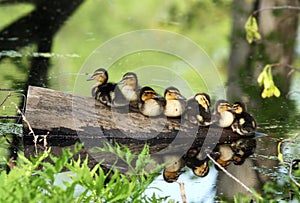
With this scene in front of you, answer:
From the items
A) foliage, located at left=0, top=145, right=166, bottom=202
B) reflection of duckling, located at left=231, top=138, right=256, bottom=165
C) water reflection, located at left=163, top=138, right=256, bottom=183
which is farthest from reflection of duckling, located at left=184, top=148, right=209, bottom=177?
foliage, located at left=0, top=145, right=166, bottom=202

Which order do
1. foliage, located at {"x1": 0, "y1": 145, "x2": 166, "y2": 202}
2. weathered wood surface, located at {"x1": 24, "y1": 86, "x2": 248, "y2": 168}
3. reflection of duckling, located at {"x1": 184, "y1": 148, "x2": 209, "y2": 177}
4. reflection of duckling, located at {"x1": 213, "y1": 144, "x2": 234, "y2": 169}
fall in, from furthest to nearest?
weathered wood surface, located at {"x1": 24, "y1": 86, "x2": 248, "y2": 168}
reflection of duckling, located at {"x1": 213, "y1": 144, "x2": 234, "y2": 169}
reflection of duckling, located at {"x1": 184, "y1": 148, "x2": 209, "y2": 177}
foliage, located at {"x1": 0, "y1": 145, "x2": 166, "y2": 202}

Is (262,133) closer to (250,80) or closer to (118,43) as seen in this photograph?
(250,80)

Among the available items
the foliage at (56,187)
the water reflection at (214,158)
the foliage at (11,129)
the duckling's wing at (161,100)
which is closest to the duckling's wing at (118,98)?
the duckling's wing at (161,100)

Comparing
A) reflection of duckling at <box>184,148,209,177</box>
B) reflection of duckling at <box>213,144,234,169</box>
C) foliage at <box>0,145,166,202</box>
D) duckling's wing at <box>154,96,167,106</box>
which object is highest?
duckling's wing at <box>154,96,167,106</box>

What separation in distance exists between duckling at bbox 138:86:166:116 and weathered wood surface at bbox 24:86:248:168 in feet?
0.17

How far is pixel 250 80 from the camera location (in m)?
8.95

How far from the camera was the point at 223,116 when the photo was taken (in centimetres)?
675

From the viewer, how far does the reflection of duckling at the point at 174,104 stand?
6.63m

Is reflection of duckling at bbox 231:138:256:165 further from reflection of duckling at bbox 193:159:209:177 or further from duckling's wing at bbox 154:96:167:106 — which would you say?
duckling's wing at bbox 154:96:167:106

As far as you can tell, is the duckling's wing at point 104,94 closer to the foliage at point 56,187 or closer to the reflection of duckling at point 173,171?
the reflection of duckling at point 173,171

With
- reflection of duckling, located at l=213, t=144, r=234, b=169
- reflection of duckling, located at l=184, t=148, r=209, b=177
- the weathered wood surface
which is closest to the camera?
reflection of duckling, located at l=184, t=148, r=209, b=177

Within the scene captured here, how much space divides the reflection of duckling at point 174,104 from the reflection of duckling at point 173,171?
511 mm

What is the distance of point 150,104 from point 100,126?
1.38 ft

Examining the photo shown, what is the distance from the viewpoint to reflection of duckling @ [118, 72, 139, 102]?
6762mm
